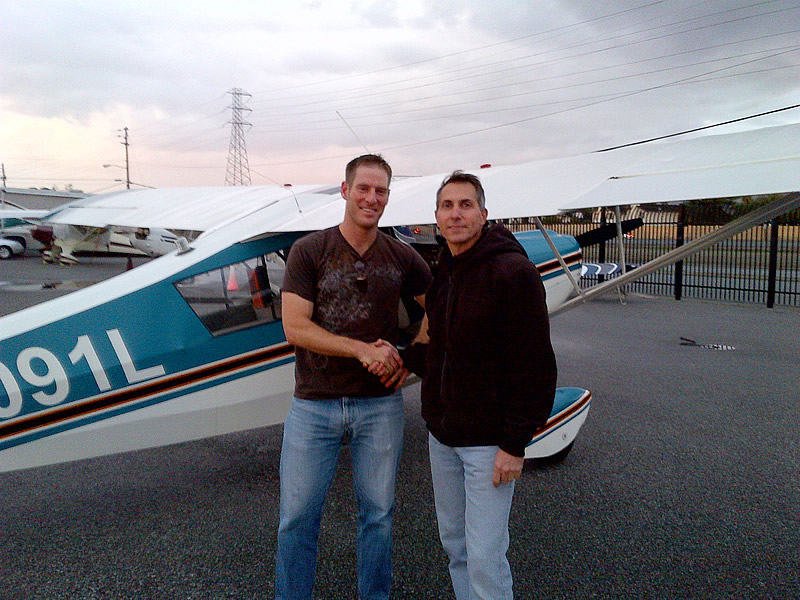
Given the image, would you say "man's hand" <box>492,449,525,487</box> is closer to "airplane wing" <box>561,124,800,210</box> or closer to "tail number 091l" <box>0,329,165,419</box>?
"airplane wing" <box>561,124,800,210</box>

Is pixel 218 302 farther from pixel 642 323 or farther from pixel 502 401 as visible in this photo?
pixel 642 323

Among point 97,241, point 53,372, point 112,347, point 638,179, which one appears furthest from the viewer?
point 97,241

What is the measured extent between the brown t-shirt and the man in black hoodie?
1.17ft

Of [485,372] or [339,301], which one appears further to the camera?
[339,301]

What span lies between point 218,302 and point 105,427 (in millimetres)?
928

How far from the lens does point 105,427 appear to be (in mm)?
3141

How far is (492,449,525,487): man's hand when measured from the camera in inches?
73.8

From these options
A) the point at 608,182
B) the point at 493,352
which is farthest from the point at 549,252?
the point at 493,352

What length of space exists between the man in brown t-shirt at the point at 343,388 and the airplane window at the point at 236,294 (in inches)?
48.0

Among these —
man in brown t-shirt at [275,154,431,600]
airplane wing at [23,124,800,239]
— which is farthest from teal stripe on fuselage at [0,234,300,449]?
man in brown t-shirt at [275,154,431,600]

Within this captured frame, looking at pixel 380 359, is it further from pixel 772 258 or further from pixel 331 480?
pixel 772 258

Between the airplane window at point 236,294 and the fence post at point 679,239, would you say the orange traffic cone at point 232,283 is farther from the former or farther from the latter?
the fence post at point 679,239

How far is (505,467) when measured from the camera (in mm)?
1874

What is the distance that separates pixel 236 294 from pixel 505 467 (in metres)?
Answer: 2.22
